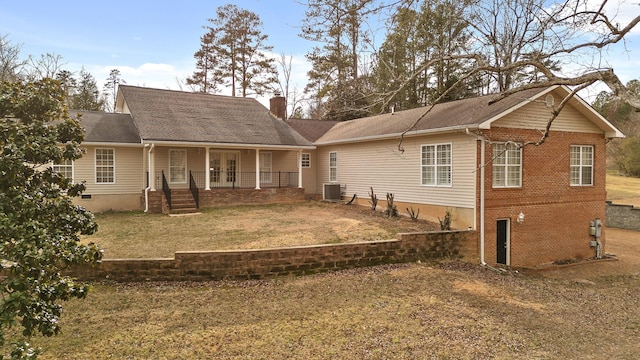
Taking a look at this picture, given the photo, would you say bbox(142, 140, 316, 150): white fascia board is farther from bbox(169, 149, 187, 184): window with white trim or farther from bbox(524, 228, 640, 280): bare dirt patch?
bbox(524, 228, 640, 280): bare dirt patch

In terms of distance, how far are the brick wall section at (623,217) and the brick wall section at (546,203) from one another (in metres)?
8.98

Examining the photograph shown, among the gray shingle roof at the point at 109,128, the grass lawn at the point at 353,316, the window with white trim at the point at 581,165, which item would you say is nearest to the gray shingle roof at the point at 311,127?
the gray shingle roof at the point at 109,128

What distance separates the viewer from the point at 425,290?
27.1 feet

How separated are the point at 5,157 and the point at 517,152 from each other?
13674 millimetres

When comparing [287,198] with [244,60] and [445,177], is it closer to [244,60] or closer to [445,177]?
[445,177]

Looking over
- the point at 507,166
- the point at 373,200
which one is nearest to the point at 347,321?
the point at 507,166

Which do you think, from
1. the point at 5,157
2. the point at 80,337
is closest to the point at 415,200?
the point at 80,337

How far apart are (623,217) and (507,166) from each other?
48.0 ft

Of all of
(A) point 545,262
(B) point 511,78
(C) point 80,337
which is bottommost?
(A) point 545,262

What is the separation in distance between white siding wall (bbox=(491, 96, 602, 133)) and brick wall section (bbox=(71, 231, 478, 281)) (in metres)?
5.11

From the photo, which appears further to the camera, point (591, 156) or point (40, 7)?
point (591, 156)

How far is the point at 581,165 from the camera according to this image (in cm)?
1493

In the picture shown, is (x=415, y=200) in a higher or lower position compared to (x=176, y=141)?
lower

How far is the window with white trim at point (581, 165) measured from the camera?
14.8 m
